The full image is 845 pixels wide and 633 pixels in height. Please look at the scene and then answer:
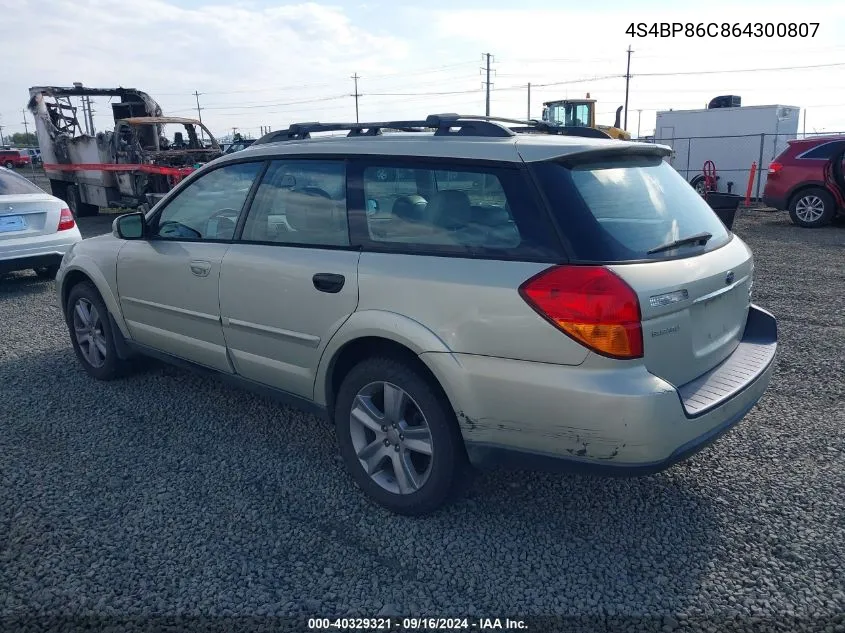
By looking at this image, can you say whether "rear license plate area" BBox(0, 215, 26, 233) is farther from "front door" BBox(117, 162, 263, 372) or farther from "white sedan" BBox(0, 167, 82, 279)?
"front door" BBox(117, 162, 263, 372)

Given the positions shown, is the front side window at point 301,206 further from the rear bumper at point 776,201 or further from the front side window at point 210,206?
the rear bumper at point 776,201

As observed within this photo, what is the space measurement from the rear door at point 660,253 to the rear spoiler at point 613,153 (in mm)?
21

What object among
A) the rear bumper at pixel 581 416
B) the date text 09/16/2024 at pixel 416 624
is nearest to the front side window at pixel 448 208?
the rear bumper at pixel 581 416

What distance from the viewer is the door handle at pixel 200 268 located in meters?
3.93

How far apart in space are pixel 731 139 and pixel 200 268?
1957cm

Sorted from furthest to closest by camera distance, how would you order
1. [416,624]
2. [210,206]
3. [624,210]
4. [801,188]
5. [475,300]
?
1. [801,188]
2. [210,206]
3. [624,210]
4. [475,300]
5. [416,624]

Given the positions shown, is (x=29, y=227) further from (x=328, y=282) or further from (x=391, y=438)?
(x=391, y=438)

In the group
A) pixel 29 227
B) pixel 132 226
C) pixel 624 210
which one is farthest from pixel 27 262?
pixel 624 210

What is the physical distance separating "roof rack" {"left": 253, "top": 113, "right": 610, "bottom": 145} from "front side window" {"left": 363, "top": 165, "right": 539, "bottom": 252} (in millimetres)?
321

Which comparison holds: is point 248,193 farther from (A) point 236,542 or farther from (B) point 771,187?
(B) point 771,187

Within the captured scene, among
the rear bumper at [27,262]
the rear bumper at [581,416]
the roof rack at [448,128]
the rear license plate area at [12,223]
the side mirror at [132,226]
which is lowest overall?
the rear bumper at [27,262]

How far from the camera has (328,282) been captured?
3.27 metres

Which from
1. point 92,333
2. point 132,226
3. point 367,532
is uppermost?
point 132,226

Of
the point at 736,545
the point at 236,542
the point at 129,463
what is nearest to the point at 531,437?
the point at 736,545
